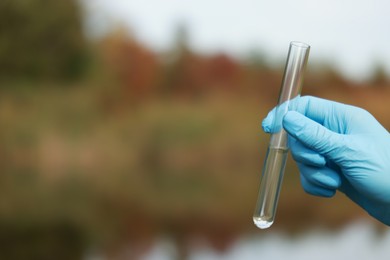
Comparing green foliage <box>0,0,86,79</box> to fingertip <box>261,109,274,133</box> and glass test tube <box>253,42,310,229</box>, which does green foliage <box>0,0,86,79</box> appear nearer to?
fingertip <box>261,109,274,133</box>

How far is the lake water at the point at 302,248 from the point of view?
16.4ft

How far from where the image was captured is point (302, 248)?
5270mm

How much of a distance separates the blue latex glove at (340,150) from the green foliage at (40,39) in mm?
9660

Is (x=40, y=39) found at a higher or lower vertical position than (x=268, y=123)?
lower

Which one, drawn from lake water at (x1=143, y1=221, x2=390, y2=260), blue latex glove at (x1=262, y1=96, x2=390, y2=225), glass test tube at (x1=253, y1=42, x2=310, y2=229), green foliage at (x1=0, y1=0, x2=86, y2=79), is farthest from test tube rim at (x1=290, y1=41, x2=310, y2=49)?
green foliage at (x1=0, y1=0, x2=86, y2=79)

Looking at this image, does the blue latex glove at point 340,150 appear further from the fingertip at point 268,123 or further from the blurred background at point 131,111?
the blurred background at point 131,111

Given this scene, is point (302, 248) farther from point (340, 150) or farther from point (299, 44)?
point (299, 44)

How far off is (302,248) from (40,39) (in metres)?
7.28

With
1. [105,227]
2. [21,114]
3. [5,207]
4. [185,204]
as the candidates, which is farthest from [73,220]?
[21,114]

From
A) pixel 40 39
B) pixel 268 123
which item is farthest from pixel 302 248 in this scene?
pixel 40 39

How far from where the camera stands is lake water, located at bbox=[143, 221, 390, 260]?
196 inches

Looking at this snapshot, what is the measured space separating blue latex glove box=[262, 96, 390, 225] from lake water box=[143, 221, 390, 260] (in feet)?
10.0

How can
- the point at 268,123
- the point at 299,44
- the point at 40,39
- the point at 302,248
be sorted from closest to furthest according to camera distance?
the point at 299,44 < the point at 268,123 < the point at 302,248 < the point at 40,39

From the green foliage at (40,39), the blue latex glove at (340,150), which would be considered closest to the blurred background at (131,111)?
the green foliage at (40,39)
